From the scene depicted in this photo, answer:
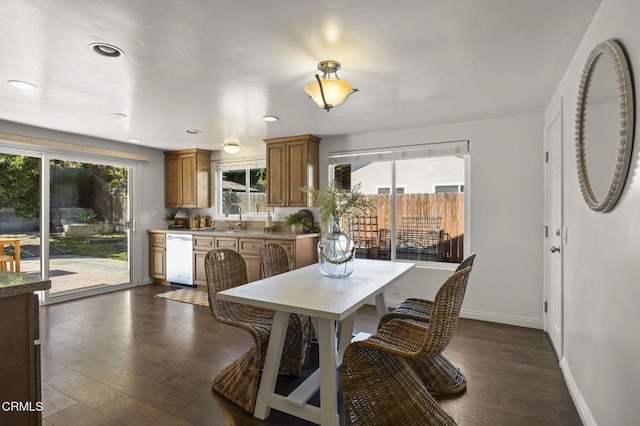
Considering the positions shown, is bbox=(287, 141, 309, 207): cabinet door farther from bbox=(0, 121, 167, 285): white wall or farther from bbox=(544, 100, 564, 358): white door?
bbox=(544, 100, 564, 358): white door

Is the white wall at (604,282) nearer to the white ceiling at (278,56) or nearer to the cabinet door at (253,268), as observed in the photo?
the white ceiling at (278,56)

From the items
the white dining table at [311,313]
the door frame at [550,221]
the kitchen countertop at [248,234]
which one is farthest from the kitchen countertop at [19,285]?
the door frame at [550,221]

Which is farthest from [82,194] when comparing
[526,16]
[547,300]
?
[547,300]

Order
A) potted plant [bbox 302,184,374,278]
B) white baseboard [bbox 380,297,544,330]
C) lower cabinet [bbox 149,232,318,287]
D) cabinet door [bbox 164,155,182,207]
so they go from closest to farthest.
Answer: potted plant [bbox 302,184,374,278] → white baseboard [bbox 380,297,544,330] → lower cabinet [bbox 149,232,318,287] → cabinet door [bbox 164,155,182,207]

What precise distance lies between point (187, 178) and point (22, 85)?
3.09 meters

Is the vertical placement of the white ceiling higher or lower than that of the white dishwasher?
higher

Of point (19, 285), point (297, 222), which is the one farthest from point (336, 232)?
point (297, 222)

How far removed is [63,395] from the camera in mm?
2334

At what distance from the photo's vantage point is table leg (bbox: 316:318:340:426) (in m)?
1.96

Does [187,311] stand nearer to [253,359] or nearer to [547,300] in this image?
[253,359]

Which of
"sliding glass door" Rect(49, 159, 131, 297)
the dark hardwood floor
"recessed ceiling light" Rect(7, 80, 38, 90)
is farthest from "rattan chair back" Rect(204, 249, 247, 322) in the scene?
"sliding glass door" Rect(49, 159, 131, 297)

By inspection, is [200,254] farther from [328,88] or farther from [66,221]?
[328,88]

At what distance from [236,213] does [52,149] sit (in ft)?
8.53

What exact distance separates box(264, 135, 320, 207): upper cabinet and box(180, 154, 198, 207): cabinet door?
1.53 metres
